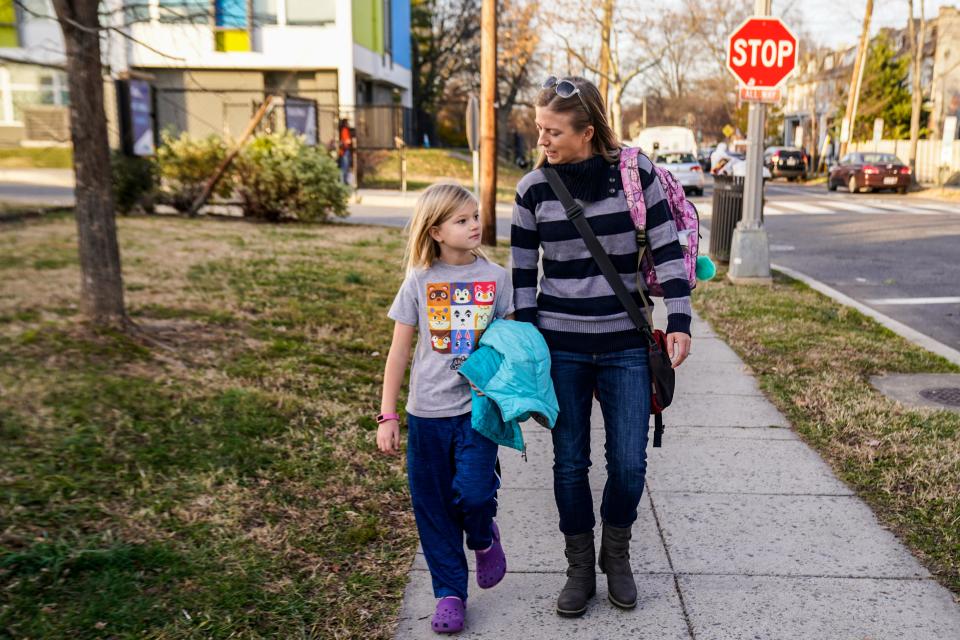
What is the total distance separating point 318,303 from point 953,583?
235 inches

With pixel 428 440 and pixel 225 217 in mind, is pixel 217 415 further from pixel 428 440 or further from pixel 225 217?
pixel 225 217

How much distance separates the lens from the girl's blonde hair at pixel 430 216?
298 cm

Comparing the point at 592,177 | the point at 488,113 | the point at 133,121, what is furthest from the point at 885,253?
the point at 592,177

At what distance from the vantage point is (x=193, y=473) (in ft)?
13.9

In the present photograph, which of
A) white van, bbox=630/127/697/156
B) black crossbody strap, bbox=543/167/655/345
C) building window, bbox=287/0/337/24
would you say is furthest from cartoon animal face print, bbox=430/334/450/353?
white van, bbox=630/127/697/156

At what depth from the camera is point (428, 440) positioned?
10.1ft

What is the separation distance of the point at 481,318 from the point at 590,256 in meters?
0.43

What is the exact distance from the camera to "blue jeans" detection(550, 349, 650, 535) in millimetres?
3094

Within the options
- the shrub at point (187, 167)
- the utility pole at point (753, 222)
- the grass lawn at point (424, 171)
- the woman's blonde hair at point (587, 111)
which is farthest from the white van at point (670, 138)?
the woman's blonde hair at point (587, 111)

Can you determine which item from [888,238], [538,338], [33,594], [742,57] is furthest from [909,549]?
[888,238]

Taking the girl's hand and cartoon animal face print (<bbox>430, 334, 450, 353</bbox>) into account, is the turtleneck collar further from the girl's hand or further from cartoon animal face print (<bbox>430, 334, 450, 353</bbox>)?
the girl's hand

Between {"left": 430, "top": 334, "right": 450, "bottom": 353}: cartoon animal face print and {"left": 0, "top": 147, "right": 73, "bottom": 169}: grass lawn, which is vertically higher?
{"left": 0, "top": 147, "right": 73, "bottom": 169}: grass lawn

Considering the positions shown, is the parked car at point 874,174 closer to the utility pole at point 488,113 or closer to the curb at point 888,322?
the utility pole at point 488,113

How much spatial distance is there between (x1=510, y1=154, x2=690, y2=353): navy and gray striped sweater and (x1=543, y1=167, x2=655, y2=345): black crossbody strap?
3cm
